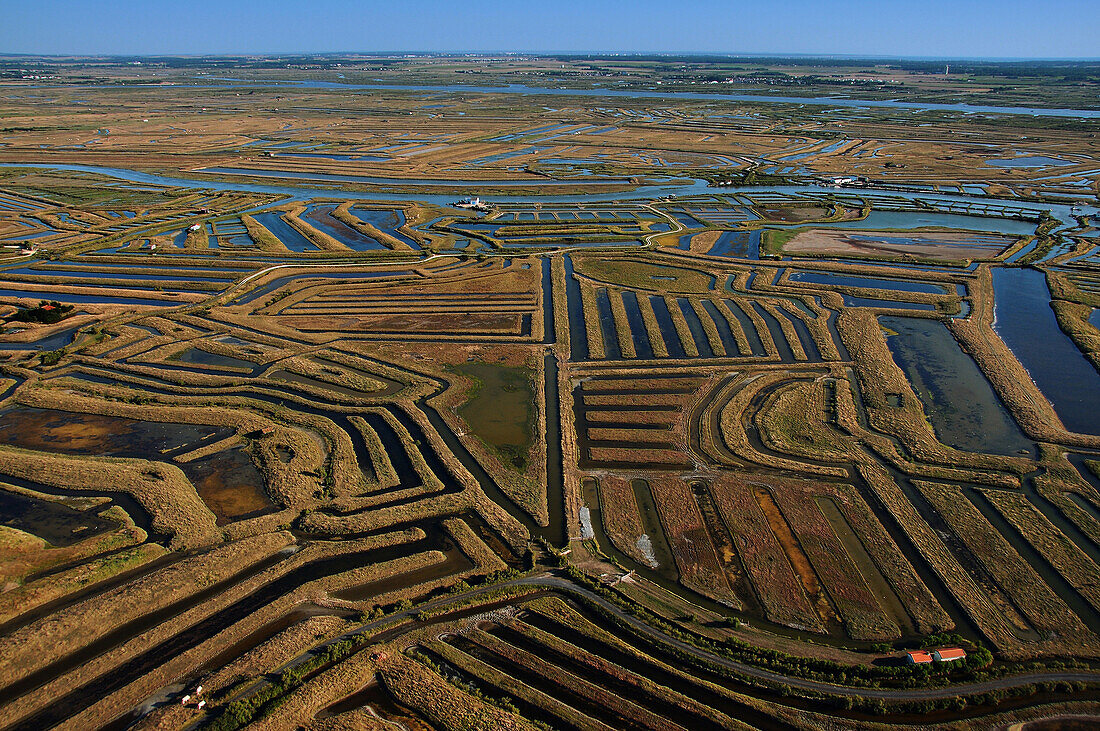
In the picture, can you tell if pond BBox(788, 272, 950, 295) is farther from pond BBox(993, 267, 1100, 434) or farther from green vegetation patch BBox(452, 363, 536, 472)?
green vegetation patch BBox(452, 363, 536, 472)

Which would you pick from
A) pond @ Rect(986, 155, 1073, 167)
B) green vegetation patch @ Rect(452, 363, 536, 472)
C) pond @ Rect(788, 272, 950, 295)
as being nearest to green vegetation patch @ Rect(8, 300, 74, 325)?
green vegetation patch @ Rect(452, 363, 536, 472)

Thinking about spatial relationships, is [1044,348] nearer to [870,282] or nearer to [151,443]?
[870,282]

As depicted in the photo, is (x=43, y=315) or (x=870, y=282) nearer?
(x=43, y=315)

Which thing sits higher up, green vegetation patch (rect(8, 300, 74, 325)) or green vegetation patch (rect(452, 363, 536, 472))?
green vegetation patch (rect(8, 300, 74, 325))

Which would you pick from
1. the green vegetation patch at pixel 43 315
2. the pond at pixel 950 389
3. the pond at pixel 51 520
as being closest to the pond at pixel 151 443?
the pond at pixel 51 520

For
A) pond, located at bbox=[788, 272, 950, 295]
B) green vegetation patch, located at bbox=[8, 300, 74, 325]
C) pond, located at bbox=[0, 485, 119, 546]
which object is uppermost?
green vegetation patch, located at bbox=[8, 300, 74, 325]

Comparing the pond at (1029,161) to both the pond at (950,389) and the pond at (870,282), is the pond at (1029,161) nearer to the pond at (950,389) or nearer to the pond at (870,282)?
the pond at (870,282)

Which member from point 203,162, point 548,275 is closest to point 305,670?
point 548,275

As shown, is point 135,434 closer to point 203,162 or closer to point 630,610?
point 630,610

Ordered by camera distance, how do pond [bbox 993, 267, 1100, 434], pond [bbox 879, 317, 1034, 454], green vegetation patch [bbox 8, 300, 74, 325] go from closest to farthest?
pond [bbox 879, 317, 1034, 454] < pond [bbox 993, 267, 1100, 434] < green vegetation patch [bbox 8, 300, 74, 325]

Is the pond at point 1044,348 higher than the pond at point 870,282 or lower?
lower

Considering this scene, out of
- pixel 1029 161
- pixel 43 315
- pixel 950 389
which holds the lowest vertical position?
→ pixel 950 389

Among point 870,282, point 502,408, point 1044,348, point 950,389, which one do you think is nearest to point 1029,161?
point 870,282
